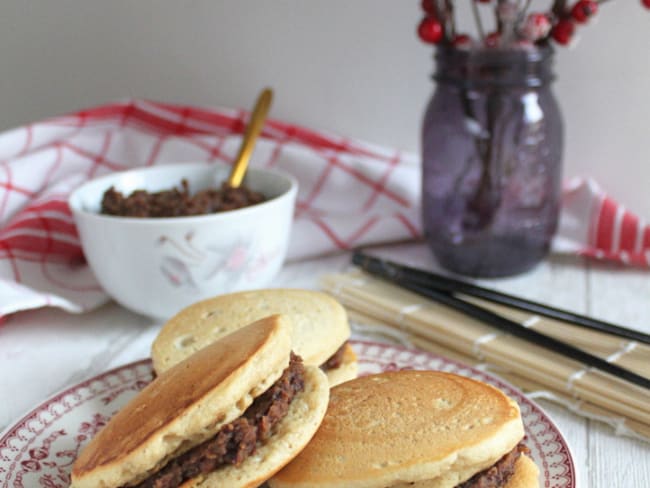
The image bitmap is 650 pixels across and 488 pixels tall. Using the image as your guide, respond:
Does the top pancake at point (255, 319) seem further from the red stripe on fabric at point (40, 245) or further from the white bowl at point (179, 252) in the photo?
the red stripe on fabric at point (40, 245)

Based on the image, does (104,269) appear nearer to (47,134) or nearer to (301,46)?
(47,134)

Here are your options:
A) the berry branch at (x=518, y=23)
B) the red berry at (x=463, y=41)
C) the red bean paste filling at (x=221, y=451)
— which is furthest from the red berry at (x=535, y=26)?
the red bean paste filling at (x=221, y=451)

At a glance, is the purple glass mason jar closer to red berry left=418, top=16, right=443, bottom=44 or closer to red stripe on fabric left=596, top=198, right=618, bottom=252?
red berry left=418, top=16, right=443, bottom=44

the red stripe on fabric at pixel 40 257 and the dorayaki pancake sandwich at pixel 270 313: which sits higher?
the dorayaki pancake sandwich at pixel 270 313

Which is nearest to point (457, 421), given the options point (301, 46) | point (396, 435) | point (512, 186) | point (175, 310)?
point (396, 435)

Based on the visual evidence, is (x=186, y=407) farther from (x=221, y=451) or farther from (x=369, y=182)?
(x=369, y=182)

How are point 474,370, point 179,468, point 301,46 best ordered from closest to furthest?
point 179,468 < point 474,370 < point 301,46

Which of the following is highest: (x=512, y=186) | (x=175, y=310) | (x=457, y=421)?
(x=512, y=186)
